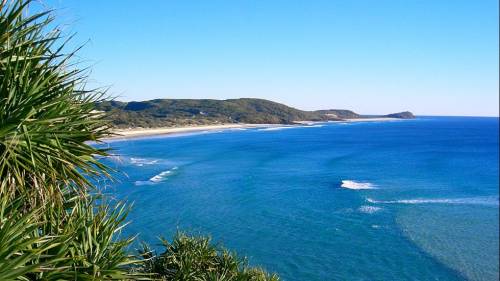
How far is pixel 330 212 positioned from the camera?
35938mm

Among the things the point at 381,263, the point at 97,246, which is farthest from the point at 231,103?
the point at 97,246

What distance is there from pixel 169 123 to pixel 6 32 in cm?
12757

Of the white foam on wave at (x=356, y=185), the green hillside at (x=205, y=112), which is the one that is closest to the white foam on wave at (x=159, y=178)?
the white foam on wave at (x=356, y=185)

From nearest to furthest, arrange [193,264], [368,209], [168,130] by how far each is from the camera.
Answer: [193,264], [368,209], [168,130]

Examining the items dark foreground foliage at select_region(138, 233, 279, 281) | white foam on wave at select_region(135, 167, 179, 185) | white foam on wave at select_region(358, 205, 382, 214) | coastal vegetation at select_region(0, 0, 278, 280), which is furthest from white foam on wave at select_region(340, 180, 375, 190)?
coastal vegetation at select_region(0, 0, 278, 280)

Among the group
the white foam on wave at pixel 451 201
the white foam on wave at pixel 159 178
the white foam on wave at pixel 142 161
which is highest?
the white foam on wave at pixel 142 161

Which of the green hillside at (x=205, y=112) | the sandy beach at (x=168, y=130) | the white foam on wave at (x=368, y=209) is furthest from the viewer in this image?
the green hillside at (x=205, y=112)

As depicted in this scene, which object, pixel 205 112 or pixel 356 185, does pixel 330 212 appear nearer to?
pixel 356 185

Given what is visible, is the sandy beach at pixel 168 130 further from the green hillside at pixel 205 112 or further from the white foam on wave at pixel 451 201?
the white foam on wave at pixel 451 201

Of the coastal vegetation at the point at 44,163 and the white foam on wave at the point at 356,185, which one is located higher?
the coastal vegetation at the point at 44,163

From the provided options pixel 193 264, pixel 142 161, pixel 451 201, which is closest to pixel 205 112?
pixel 142 161

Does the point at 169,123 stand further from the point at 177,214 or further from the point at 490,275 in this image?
the point at 490,275

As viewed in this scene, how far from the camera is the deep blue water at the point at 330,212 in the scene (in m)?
25.7

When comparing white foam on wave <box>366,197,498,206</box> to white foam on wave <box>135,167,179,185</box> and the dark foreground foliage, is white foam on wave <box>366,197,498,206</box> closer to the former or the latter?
white foam on wave <box>135,167,179,185</box>
